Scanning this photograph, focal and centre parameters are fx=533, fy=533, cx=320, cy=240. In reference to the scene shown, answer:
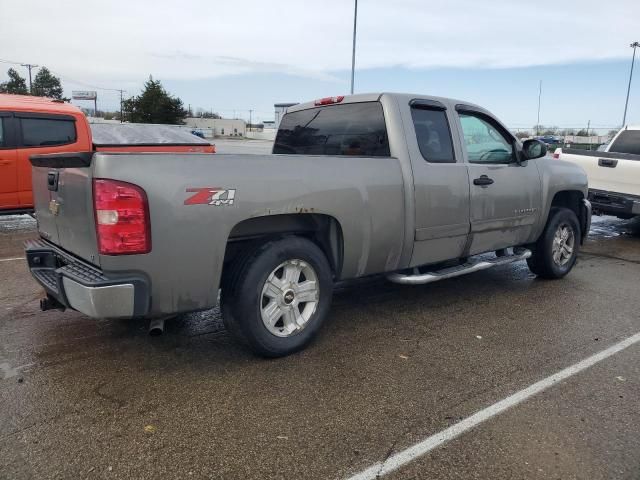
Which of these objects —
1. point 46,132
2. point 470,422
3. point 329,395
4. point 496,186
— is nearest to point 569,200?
point 496,186

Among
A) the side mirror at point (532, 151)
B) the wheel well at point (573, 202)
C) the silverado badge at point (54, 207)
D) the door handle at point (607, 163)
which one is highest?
the side mirror at point (532, 151)

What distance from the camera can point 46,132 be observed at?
8414 mm

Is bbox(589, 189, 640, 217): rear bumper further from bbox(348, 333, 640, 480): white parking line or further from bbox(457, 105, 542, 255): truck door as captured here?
bbox(348, 333, 640, 480): white parking line

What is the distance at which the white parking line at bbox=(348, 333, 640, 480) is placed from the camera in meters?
2.60

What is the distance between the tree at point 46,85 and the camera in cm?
7600

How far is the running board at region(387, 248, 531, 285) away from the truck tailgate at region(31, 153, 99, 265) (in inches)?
95.0

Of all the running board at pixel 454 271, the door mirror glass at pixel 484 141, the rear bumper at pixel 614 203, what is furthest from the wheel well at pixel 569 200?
the rear bumper at pixel 614 203

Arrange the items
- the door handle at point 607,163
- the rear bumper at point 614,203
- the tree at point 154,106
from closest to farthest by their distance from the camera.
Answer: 1. the rear bumper at point 614,203
2. the door handle at point 607,163
3. the tree at point 154,106

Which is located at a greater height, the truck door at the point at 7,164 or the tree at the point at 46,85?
the tree at the point at 46,85

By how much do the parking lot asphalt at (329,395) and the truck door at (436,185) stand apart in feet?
2.19

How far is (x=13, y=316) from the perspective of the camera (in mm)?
4582

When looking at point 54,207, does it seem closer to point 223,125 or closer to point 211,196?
point 211,196

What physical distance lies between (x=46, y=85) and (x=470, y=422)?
289 feet

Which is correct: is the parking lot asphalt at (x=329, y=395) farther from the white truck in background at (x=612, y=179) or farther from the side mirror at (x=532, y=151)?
the white truck in background at (x=612, y=179)
